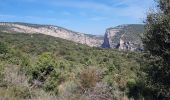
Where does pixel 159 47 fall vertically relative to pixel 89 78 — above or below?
above

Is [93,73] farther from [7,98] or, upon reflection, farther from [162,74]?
[7,98]

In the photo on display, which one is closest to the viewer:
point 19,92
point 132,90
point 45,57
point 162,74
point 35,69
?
point 19,92

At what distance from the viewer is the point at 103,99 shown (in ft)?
38.7

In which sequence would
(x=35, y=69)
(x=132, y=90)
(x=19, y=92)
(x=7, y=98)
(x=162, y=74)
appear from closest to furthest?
(x=7, y=98) → (x=19, y=92) → (x=162, y=74) → (x=132, y=90) → (x=35, y=69)

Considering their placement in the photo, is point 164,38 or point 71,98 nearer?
point 71,98

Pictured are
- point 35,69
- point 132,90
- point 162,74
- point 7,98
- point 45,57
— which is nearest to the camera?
point 7,98

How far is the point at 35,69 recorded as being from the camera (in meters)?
18.2

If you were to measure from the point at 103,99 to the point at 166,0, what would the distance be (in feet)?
21.3

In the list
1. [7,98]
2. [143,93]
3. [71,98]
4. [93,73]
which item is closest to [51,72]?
[93,73]

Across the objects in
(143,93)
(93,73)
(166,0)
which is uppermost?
(166,0)

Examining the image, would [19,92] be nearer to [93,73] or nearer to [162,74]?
[93,73]

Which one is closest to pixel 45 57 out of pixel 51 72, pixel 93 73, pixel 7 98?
pixel 51 72

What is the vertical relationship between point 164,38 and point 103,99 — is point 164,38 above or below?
above

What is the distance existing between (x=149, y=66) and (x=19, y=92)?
252 inches
